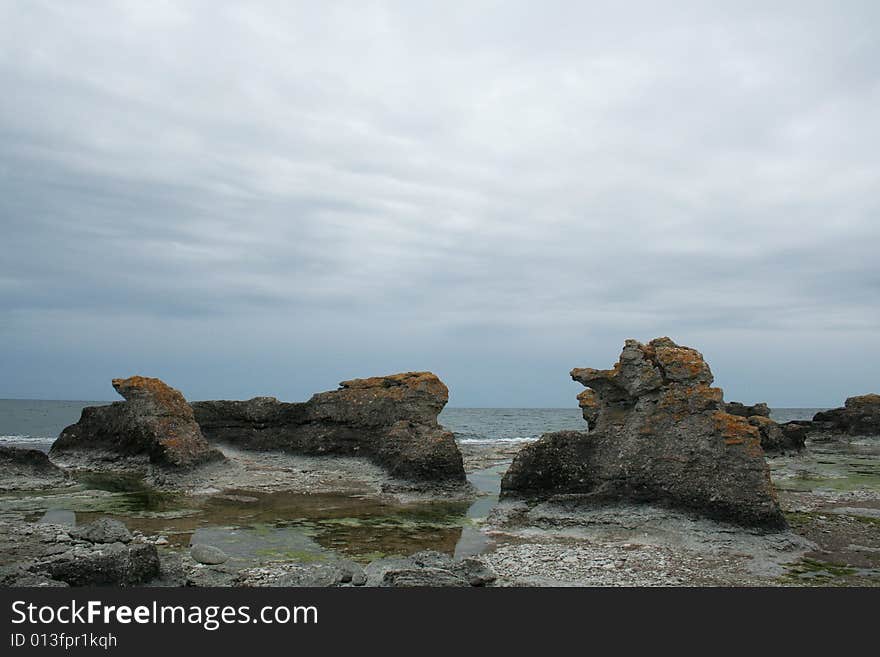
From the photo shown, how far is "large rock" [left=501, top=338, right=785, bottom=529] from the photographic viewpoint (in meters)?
16.1

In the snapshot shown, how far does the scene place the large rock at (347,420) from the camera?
27234 millimetres

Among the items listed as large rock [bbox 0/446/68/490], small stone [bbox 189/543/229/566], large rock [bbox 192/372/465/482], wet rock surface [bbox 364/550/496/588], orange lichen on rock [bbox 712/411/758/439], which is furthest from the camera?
large rock [bbox 192/372/465/482]

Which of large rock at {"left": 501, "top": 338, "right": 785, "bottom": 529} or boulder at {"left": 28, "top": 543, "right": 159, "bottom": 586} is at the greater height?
large rock at {"left": 501, "top": 338, "right": 785, "bottom": 529}

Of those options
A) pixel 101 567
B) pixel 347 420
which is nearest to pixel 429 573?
pixel 101 567

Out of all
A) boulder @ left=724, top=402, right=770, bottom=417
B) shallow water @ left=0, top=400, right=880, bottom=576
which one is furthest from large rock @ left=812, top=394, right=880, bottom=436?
shallow water @ left=0, top=400, right=880, bottom=576

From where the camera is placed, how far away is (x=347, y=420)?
99.9 ft

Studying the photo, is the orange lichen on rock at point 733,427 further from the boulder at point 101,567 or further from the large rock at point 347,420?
the boulder at point 101,567

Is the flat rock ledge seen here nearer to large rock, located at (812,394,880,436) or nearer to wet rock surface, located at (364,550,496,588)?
large rock, located at (812,394,880,436)

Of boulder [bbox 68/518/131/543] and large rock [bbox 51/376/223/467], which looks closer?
boulder [bbox 68/518/131/543]

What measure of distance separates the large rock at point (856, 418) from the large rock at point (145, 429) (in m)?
50.5

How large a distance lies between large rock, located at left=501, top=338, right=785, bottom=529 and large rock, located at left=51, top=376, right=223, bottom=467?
1408 centimetres

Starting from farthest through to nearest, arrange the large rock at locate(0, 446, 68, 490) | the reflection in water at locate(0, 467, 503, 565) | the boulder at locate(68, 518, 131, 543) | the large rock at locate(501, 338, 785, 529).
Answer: the large rock at locate(0, 446, 68, 490)
the large rock at locate(501, 338, 785, 529)
the reflection in water at locate(0, 467, 503, 565)
the boulder at locate(68, 518, 131, 543)

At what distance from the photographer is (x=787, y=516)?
18.2 m

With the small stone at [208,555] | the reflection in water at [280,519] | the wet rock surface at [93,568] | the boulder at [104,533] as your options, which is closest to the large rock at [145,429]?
the reflection in water at [280,519]
